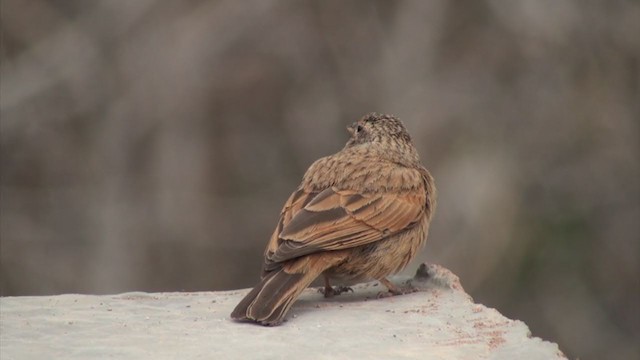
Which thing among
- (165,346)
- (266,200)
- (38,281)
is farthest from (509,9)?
(165,346)

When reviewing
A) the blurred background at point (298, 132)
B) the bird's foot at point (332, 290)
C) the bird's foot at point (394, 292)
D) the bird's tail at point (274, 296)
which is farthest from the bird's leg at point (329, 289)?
the blurred background at point (298, 132)

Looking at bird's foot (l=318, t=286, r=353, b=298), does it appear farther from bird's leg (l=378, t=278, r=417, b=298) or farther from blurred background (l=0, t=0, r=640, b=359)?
blurred background (l=0, t=0, r=640, b=359)

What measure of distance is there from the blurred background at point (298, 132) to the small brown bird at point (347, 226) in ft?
19.2

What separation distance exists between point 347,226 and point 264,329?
34.7 inches

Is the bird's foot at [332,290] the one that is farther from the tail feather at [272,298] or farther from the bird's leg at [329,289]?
the tail feather at [272,298]

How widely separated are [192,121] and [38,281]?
2225mm

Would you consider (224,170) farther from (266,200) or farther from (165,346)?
(165,346)

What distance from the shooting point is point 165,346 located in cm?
643

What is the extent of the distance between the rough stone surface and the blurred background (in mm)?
6380

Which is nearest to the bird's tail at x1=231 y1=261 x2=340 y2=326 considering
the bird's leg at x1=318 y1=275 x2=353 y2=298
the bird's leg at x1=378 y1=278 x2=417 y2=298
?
the bird's leg at x1=318 y1=275 x2=353 y2=298

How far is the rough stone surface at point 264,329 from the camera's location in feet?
20.9

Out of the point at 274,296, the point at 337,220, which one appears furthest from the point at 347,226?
the point at 274,296

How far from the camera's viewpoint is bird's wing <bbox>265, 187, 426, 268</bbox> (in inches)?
285

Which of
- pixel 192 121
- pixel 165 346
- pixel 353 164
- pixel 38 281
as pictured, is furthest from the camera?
pixel 192 121
